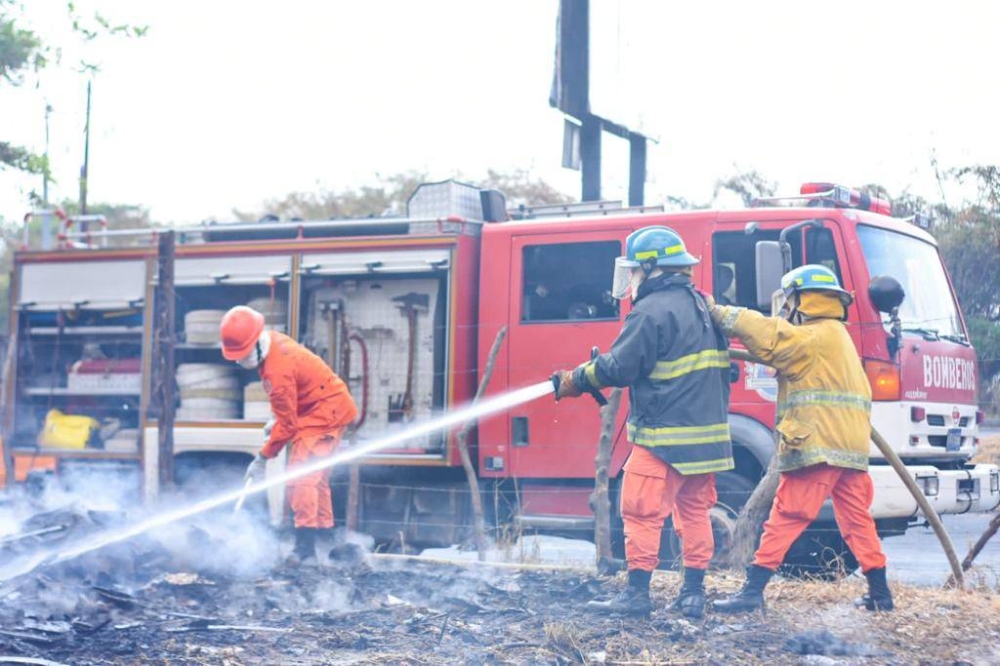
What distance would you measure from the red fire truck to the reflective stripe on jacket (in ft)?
4.63

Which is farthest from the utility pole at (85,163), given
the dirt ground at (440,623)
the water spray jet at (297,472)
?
the dirt ground at (440,623)

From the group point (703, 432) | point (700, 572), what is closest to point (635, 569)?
point (700, 572)

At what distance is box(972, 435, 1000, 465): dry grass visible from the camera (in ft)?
33.9

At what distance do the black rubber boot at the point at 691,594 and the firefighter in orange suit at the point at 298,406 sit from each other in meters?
2.80

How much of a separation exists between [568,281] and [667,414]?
104 inches

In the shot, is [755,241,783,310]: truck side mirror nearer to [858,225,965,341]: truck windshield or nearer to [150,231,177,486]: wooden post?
[858,225,965,341]: truck windshield

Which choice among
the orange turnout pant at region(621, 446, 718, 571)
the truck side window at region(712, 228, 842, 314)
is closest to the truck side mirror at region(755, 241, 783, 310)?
the truck side window at region(712, 228, 842, 314)

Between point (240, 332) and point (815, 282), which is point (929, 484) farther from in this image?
point (240, 332)

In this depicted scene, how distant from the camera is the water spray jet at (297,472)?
6676mm

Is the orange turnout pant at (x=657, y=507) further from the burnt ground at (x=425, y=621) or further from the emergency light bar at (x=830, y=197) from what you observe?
the emergency light bar at (x=830, y=197)

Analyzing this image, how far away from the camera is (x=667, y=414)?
5.62 meters

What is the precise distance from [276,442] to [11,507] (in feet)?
10.4

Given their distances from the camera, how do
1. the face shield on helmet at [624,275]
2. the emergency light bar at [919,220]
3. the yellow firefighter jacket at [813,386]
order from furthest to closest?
the emergency light bar at [919,220] < the face shield on helmet at [624,275] < the yellow firefighter jacket at [813,386]

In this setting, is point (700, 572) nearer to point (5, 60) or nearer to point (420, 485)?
point (420, 485)
